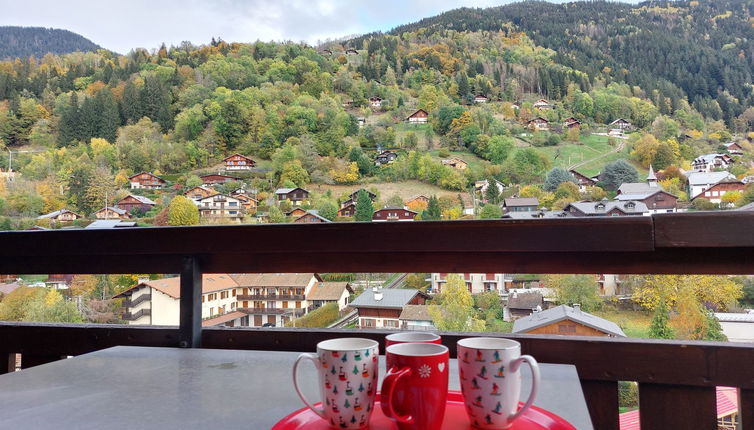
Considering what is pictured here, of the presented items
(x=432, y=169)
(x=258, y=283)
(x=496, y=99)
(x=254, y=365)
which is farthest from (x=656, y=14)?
(x=254, y=365)

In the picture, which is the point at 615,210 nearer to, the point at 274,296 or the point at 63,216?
the point at 274,296

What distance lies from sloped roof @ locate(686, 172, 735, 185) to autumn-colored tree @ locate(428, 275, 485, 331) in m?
2.79

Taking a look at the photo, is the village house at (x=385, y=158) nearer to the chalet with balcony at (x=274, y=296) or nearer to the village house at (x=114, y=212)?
the village house at (x=114, y=212)

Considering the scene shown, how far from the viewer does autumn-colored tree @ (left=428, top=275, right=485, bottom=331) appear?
6.46 feet

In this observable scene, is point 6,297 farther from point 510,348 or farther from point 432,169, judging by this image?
point 432,169

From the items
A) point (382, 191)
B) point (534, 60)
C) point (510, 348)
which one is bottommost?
point (510, 348)

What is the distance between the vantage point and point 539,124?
9.88 m

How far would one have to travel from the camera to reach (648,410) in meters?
0.80

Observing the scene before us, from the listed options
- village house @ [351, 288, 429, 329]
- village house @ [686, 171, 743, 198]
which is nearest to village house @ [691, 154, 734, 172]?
village house @ [686, 171, 743, 198]

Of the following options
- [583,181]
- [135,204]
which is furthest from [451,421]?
[135,204]

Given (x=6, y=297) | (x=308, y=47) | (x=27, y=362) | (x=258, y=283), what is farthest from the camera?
(x=308, y=47)

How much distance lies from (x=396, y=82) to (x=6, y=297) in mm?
10425

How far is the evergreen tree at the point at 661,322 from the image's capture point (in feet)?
4.87

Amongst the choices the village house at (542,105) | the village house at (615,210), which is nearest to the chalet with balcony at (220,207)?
the village house at (615,210)
